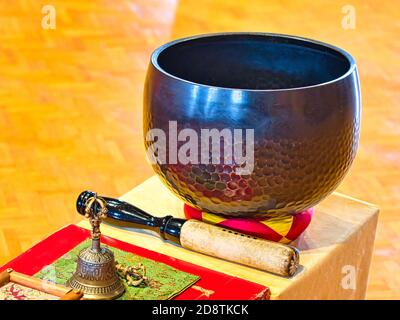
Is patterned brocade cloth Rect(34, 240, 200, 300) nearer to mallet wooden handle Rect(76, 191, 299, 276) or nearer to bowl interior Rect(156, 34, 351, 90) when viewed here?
mallet wooden handle Rect(76, 191, 299, 276)

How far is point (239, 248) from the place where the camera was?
3.70ft

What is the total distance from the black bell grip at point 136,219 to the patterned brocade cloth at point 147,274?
6 cm

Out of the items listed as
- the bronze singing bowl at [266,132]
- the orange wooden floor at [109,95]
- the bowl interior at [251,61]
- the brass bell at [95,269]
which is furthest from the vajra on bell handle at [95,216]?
the orange wooden floor at [109,95]

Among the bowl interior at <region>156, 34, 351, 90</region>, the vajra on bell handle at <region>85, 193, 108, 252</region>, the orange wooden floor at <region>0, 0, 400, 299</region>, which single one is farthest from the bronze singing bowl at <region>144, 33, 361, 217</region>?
the orange wooden floor at <region>0, 0, 400, 299</region>

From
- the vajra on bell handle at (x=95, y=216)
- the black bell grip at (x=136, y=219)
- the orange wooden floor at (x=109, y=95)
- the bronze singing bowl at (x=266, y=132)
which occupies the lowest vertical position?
the orange wooden floor at (x=109, y=95)

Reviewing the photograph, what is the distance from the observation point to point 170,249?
46.7 inches

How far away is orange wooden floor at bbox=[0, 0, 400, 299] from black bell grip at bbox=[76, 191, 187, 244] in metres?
0.91

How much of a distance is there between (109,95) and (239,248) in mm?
1997

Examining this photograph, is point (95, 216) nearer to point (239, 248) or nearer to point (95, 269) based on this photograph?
point (95, 269)

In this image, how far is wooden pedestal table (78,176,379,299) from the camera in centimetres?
114

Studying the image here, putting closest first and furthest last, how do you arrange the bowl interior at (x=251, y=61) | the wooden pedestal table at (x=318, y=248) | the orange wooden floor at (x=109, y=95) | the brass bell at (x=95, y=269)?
the brass bell at (x=95, y=269), the wooden pedestal table at (x=318, y=248), the bowl interior at (x=251, y=61), the orange wooden floor at (x=109, y=95)

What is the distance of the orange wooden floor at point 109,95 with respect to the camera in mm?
2336

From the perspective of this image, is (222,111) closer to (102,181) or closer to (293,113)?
(293,113)

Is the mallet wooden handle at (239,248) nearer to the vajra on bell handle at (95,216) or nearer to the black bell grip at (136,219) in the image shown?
the black bell grip at (136,219)
